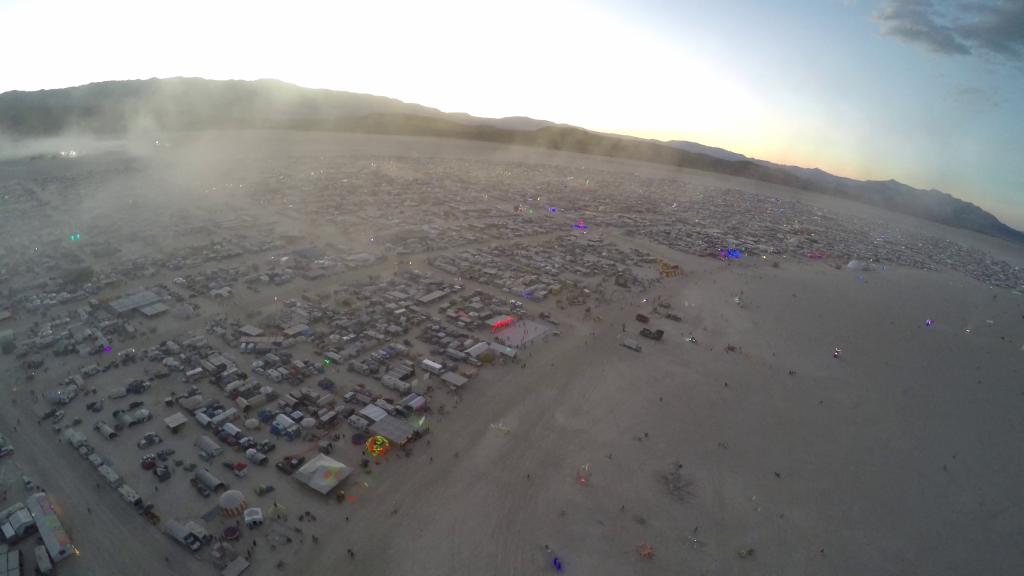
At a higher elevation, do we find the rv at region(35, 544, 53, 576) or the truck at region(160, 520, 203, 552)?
the truck at region(160, 520, 203, 552)

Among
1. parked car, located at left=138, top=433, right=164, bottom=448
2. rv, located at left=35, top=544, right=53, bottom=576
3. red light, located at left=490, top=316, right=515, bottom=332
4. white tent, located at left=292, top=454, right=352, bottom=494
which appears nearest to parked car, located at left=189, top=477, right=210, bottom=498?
white tent, located at left=292, top=454, right=352, bottom=494

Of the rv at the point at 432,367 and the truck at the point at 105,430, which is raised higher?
the rv at the point at 432,367

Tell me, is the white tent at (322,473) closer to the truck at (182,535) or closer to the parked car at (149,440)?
the truck at (182,535)

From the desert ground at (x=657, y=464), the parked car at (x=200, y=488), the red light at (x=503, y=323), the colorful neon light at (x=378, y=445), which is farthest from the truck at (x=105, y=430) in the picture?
the red light at (x=503, y=323)

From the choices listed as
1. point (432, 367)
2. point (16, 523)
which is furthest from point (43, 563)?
point (432, 367)

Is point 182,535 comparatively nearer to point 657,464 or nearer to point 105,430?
point 105,430

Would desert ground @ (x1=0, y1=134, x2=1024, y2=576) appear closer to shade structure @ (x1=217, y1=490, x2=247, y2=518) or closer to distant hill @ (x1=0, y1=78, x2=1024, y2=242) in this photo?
shade structure @ (x1=217, y1=490, x2=247, y2=518)
